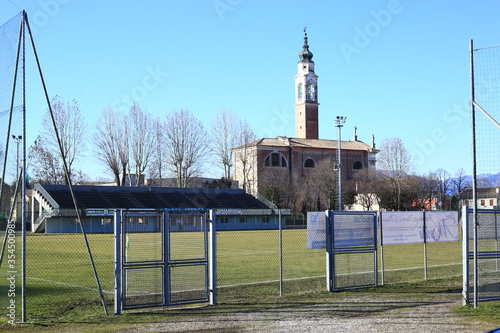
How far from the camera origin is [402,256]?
24391 millimetres

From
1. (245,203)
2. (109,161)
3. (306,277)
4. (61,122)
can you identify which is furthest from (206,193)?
(306,277)

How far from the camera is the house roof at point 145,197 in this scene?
5772 centimetres

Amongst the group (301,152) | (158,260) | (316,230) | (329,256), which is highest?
(301,152)

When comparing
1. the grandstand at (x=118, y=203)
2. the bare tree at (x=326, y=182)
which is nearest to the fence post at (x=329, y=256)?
the grandstand at (x=118, y=203)

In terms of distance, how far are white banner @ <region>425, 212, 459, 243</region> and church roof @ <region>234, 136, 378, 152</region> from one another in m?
72.7

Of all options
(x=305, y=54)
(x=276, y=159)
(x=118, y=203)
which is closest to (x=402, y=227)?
(x=118, y=203)

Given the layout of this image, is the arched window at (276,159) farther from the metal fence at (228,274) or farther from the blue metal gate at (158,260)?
the blue metal gate at (158,260)

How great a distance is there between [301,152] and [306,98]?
61.5 ft

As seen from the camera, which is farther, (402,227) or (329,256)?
(402,227)

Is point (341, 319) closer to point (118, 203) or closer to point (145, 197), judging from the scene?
point (118, 203)

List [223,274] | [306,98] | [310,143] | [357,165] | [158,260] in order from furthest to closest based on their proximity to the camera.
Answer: [306,98] < [357,165] < [310,143] < [223,274] < [158,260]

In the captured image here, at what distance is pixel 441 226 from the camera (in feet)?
54.9

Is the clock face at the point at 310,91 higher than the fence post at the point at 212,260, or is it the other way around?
the clock face at the point at 310,91

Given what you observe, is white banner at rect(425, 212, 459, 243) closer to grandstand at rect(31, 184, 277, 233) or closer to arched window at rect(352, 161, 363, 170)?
grandstand at rect(31, 184, 277, 233)
